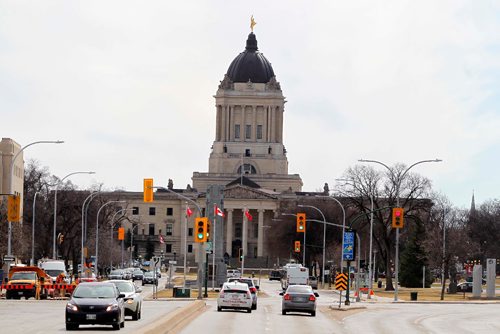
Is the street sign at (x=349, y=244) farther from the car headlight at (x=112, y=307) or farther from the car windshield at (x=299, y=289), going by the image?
the car headlight at (x=112, y=307)

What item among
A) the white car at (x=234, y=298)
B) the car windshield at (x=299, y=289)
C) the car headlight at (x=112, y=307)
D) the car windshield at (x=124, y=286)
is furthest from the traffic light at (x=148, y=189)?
the car headlight at (x=112, y=307)

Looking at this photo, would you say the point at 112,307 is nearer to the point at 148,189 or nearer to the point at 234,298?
the point at 234,298

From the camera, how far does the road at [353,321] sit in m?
43.4

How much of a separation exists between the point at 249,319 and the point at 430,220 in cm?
9173

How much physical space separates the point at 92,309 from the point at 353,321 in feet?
55.4

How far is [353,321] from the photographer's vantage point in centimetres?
5231

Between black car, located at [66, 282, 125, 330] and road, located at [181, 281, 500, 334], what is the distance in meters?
2.22

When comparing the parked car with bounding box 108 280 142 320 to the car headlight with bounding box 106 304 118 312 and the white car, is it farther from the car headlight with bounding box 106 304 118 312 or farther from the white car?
the white car

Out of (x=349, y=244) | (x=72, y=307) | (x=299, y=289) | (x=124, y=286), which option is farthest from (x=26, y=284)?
(x=72, y=307)

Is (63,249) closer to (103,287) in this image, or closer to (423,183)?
(423,183)

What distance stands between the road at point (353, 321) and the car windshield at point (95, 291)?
2.53m

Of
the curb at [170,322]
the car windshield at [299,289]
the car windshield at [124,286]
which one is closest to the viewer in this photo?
the curb at [170,322]

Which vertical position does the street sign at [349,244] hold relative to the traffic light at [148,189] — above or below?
below

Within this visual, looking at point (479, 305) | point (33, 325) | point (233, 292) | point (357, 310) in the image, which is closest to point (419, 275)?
point (479, 305)
